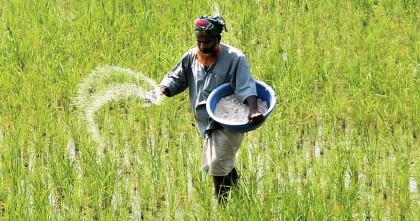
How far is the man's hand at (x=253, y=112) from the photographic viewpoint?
3781mm

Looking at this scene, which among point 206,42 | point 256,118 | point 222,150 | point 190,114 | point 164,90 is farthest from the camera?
point 190,114

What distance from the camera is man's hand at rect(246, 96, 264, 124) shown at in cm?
378

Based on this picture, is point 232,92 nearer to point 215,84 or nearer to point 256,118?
point 215,84

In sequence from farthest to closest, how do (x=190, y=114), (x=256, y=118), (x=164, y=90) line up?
(x=190, y=114) → (x=164, y=90) → (x=256, y=118)

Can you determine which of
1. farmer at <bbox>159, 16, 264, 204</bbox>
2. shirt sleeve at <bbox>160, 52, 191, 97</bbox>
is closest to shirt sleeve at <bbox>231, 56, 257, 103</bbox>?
farmer at <bbox>159, 16, 264, 204</bbox>

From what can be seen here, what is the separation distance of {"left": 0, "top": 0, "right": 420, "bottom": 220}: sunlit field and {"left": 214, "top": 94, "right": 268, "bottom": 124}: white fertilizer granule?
336 millimetres

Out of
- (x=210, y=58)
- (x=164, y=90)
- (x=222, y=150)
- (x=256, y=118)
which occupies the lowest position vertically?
(x=222, y=150)

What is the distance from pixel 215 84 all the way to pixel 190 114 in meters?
1.13

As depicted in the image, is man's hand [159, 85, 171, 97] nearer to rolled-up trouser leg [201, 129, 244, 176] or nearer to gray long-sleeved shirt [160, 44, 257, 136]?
gray long-sleeved shirt [160, 44, 257, 136]

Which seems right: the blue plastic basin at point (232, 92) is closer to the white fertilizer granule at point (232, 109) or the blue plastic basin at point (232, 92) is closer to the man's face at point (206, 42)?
the white fertilizer granule at point (232, 109)

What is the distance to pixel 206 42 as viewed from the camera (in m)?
3.89

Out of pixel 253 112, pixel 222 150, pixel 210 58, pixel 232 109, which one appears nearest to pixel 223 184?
pixel 222 150

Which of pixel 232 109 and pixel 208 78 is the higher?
pixel 208 78

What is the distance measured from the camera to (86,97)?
5238mm
